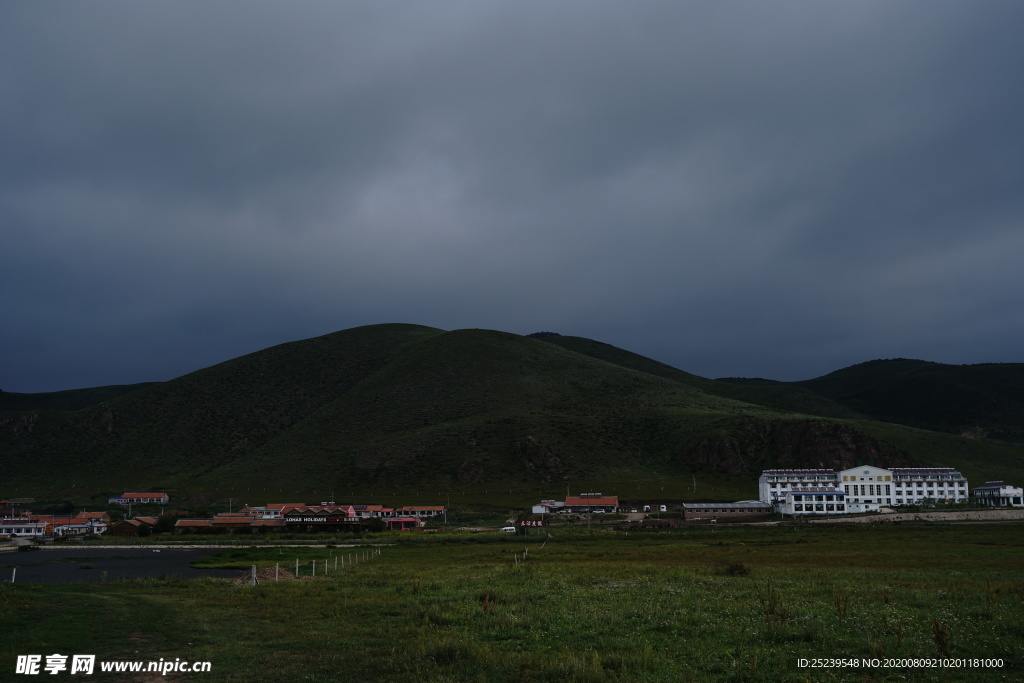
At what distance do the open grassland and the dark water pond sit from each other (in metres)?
13.6

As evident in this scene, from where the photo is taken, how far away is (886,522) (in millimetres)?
73250

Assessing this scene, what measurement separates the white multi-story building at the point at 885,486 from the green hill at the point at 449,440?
57.3ft

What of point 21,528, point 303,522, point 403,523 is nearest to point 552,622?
point 303,522

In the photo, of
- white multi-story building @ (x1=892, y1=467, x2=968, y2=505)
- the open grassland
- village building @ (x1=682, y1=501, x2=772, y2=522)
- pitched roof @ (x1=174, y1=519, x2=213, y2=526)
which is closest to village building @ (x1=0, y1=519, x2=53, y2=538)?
pitched roof @ (x1=174, y1=519, x2=213, y2=526)

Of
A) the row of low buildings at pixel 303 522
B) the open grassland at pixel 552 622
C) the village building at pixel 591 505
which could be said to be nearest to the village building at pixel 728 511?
the village building at pixel 591 505

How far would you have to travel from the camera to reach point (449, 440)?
474 feet

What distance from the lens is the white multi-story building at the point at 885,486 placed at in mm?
99500

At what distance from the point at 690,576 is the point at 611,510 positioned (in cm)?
7016

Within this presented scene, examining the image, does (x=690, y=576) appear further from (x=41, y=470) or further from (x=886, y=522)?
(x=41, y=470)

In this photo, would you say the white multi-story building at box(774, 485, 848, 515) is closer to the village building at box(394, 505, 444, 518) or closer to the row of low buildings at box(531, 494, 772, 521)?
the row of low buildings at box(531, 494, 772, 521)

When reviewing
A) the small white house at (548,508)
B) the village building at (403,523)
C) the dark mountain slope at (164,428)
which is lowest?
the village building at (403,523)

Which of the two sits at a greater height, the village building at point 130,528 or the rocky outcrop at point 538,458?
the rocky outcrop at point 538,458

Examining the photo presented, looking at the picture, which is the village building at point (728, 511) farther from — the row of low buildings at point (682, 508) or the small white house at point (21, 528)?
the small white house at point (21, 528)

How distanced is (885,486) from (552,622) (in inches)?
3929
